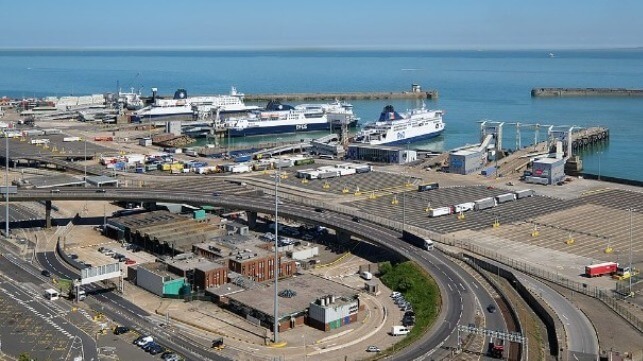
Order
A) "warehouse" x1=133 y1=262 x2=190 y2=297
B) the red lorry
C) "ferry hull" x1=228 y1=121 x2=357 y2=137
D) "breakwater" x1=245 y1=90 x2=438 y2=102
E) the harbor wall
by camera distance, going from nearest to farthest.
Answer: "warehouse" x1=133 y1=262 x2=190 y2=297 → the red lorry → the harbor wall → "ferry hull" x1=228 y1=121 x2=357 y2=137 → "breakwater" x1=245 y1=90 x2=438 y2=102

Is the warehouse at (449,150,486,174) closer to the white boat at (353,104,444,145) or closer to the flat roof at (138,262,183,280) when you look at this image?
the white boat at (353,104,444,145)

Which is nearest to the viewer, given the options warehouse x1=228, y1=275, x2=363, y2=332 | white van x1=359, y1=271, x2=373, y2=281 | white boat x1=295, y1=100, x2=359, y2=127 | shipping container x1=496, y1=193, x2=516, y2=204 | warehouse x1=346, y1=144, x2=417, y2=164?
warehouse x1=228, y1=275, x2=363, y2=332

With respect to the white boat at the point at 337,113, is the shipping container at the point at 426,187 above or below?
below

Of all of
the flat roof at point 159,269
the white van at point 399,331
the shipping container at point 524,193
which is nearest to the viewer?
the white van at point 399,331

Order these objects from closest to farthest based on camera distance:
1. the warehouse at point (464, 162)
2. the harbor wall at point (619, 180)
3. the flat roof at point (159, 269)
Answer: the flat roof at point (159, 269) < the harbor wall at point (619, 180) < the warehouse at point (464, 162)

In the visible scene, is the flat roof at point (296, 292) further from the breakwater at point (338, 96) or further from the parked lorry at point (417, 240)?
the breakwater at point (338, 96)

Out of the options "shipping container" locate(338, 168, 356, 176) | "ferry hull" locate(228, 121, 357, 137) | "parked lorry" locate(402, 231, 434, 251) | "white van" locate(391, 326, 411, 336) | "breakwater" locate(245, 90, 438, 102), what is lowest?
"white van" locate(391, 326, 411, 336)

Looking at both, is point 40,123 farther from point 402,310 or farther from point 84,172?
point 402,310

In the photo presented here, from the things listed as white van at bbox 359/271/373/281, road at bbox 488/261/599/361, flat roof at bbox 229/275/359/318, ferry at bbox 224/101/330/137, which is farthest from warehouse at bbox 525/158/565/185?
ferry at bbox 224/101/330/137

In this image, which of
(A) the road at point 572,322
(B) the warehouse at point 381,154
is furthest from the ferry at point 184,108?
(A) the road at point 572,322
